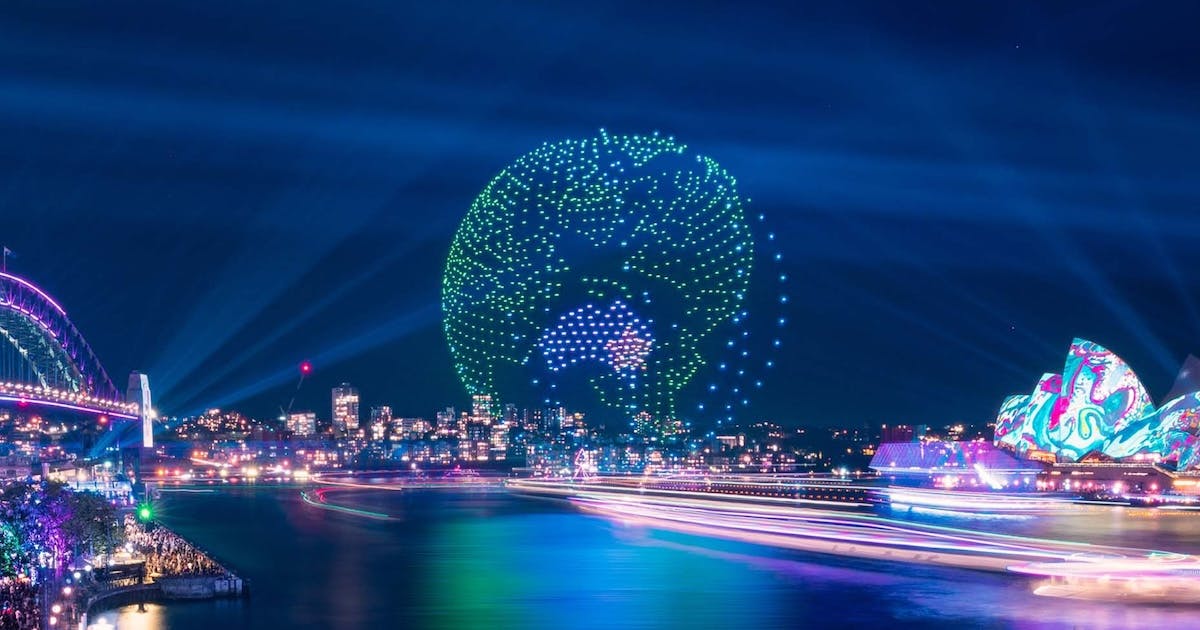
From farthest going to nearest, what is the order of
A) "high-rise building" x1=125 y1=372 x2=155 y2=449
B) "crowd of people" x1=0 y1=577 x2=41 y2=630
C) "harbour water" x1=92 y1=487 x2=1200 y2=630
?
"high-rise building" x1=125 y1=372 x2=155 y2=449
"harbour water" x1=92 y1=487 x2=1200 y2=630
"crowd of people" x1=0 y1=577 x2=41 y2=630

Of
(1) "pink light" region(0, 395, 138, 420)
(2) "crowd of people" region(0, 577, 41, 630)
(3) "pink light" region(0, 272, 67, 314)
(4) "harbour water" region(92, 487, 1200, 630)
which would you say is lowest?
(4) "harbour water" region(92, 487, 1200, 630)

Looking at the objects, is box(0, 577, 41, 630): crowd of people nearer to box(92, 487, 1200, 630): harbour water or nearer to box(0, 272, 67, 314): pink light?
box(92, 487, 1200, 630): harbour water

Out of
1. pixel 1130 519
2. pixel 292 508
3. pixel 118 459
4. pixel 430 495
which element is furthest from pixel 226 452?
pixel 1130 519

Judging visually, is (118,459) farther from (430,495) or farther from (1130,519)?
(1130,519)

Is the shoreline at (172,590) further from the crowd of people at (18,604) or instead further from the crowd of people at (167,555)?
the crowd of people at (18,604)

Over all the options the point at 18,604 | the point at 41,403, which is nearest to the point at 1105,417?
the point at 41,403

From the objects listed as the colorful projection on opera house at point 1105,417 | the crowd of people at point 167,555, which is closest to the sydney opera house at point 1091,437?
the colorful projection on opera house at point 1105,417

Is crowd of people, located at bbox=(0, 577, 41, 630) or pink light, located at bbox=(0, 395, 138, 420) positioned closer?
crowd of people, located at bbox=(0, 577, 41, 630)

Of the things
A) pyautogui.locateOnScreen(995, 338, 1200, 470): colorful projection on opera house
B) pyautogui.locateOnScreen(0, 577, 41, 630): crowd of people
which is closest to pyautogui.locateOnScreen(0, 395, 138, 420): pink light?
pyautogui.locateOnScreen(0, 577, 41, 630): crowd of people
